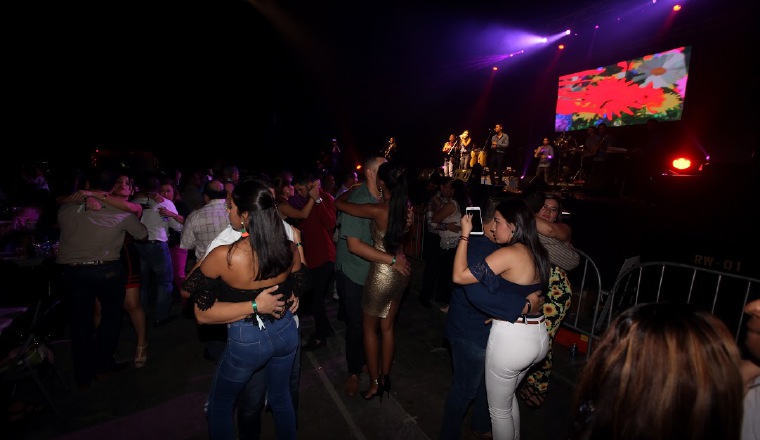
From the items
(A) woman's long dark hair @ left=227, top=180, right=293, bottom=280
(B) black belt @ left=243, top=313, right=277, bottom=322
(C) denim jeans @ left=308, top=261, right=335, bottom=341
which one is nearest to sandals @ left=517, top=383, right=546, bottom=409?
(C) denim jeans @ left=308, top=261, right=335, bottom=341

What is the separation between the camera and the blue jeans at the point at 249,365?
6.43ft

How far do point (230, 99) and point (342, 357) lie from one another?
15.5m

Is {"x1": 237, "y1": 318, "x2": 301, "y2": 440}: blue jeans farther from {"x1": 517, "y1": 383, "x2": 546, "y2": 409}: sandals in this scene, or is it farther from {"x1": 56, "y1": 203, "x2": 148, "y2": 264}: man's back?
{"x1": 517, "y1": 383, "x2": 546, "y2": 409}: sandals

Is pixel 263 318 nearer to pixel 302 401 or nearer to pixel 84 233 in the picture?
pixel 302 401

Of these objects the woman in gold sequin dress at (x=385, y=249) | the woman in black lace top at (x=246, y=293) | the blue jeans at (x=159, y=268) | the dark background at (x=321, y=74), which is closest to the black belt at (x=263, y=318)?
the woman in black lace top at (x=246, y=293)

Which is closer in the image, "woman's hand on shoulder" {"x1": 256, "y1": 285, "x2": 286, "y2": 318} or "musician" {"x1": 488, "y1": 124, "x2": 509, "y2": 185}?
"woman's hand on shoulder" {"x1": 256, "y1": 285, "x2": 286, "y2": 318}

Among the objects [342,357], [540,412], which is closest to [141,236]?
[342,357]

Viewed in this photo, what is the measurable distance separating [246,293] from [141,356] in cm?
269

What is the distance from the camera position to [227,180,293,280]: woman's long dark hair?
6.19 ft

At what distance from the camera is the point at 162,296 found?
14.5 ft

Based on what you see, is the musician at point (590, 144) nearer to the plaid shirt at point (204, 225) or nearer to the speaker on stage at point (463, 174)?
the speaker on stage at point (463, 174)

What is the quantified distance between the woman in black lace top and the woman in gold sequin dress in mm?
962

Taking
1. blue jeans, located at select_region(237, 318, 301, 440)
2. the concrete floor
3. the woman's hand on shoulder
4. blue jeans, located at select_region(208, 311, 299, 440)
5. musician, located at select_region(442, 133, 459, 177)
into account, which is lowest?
the concrete floor

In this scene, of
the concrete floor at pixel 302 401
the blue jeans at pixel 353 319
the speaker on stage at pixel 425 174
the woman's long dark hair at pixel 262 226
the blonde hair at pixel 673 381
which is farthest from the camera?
the speaker on stage at pixel 425 174
